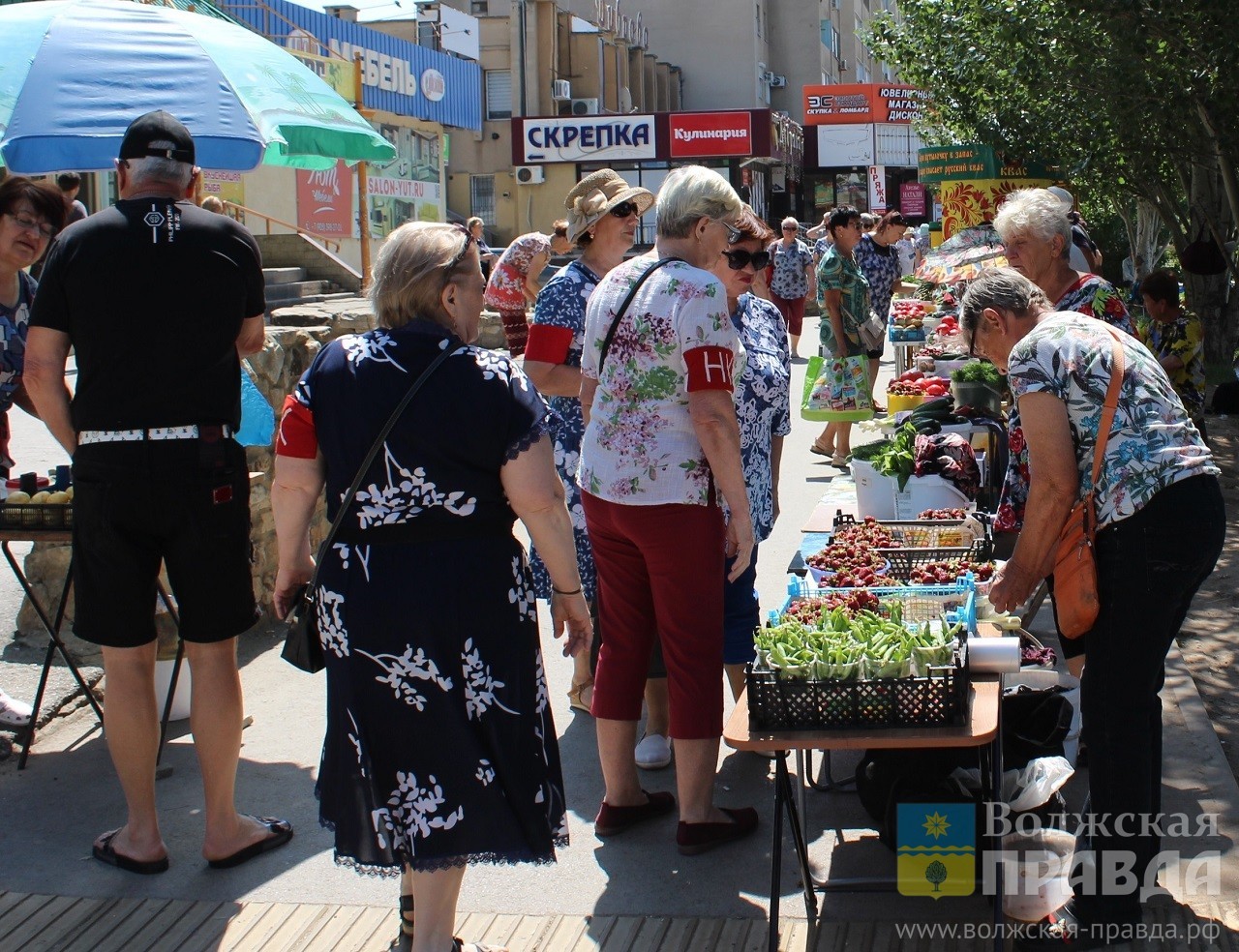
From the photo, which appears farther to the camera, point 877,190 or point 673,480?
point 877,190

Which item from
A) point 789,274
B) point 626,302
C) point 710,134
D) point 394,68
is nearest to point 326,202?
point 394,68

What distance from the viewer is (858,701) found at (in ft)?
10.5

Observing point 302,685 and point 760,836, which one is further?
point 302,685

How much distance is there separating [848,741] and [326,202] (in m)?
24.9

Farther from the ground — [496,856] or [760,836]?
[496,856]

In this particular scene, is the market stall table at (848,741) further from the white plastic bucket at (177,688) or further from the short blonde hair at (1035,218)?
the white plastic bucket at (177,688)

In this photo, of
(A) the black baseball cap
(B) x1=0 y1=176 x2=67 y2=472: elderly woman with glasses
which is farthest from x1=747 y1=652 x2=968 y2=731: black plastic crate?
(B) x1=0 y1=176 x2=67 y2=472: elderly woman with glasses

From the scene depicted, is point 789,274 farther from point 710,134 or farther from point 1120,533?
point 710,134

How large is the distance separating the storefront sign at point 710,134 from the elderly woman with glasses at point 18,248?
36534mm

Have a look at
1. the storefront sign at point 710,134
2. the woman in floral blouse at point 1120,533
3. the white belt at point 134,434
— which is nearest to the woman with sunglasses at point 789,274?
the white belt at point 134,434

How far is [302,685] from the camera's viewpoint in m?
5.66

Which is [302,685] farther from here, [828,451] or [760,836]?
[828,451]

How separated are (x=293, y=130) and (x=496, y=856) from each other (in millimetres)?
3617

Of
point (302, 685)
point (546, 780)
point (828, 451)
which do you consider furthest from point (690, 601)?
→ point (828, 451)
